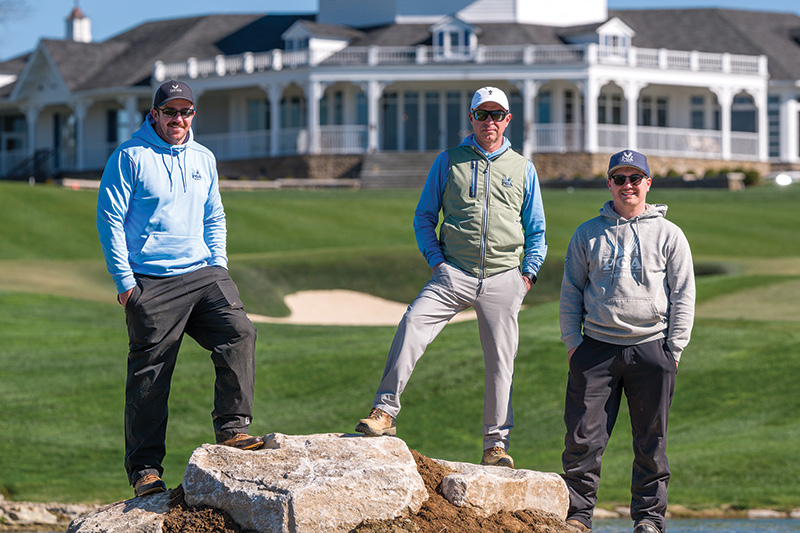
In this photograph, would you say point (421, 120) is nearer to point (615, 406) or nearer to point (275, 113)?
point (275, 113)

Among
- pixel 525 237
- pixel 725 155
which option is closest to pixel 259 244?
pixel 525 237

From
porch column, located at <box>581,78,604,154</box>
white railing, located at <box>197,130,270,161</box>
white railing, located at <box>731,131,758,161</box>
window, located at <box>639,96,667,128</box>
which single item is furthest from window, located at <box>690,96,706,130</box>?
white railing, located at <box>197,130,270,161</box>

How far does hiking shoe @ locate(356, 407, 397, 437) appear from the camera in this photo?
6637mm

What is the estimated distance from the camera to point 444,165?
23.4ft

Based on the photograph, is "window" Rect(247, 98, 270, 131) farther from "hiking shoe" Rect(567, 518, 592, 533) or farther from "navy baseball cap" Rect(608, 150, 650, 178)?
"hiking shoe" Rect(567, 518, 592, 533)

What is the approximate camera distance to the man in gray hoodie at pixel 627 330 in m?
6.72

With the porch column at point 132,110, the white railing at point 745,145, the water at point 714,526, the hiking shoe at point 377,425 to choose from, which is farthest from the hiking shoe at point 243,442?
the porch column at point 132,110

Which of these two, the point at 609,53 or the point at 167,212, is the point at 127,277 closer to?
the point at 167,212

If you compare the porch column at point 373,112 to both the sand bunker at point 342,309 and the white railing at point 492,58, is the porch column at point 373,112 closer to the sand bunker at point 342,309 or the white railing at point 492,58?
the white railing at point 492,58

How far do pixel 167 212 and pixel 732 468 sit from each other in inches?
234

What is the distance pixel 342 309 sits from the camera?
22281 mm

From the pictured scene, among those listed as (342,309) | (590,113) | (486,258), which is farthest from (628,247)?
(590,113)

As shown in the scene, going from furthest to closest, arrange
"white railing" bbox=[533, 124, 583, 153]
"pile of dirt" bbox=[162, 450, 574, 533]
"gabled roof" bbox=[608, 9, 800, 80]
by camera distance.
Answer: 1. "gabled roof" bbox=[608, 9, 800, 80]
2. "white railing" bbox=[533, 124, 583, 153]
3. "pile of dirt" bbox=[162, 450, 574, 533]

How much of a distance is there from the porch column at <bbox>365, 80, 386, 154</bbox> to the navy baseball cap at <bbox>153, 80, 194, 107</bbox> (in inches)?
1463
